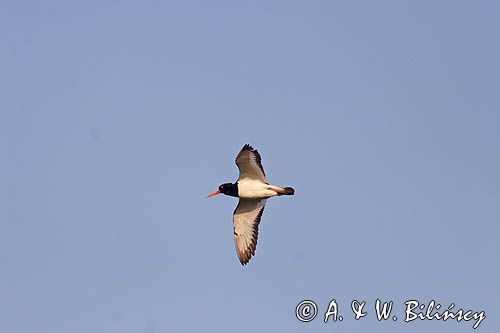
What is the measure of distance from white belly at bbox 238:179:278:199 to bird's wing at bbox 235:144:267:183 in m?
0.24

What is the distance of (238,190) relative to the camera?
45188mm

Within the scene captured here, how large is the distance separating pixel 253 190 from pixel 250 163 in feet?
3.79

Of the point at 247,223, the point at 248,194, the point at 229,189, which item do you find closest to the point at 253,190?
the point at 248,194

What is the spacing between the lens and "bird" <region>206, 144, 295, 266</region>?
4431 cm

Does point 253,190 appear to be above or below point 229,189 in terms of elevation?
below

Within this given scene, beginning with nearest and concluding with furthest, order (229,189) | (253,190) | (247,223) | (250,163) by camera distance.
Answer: (250,163) < (253,190) < (229,189) < (247,223)

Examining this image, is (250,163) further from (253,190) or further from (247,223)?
(247,223)

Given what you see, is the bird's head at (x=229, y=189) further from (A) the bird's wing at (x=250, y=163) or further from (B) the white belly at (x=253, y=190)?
(A) the bird's wing at (x=250, y=163)

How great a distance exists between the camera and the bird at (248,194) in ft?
145

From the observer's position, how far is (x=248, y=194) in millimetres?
45062

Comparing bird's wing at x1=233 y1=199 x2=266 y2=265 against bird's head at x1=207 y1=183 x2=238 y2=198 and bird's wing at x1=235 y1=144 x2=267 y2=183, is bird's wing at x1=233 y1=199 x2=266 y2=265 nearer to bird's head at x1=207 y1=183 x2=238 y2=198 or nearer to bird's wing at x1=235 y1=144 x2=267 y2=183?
bird's head at x1=207 y1=183 x2=238 y2=198

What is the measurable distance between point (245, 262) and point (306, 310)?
3073 millimetres

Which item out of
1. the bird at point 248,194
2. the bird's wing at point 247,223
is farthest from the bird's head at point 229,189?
the bird's wing at point 247,223

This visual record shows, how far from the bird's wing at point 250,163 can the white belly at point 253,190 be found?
0.24m
